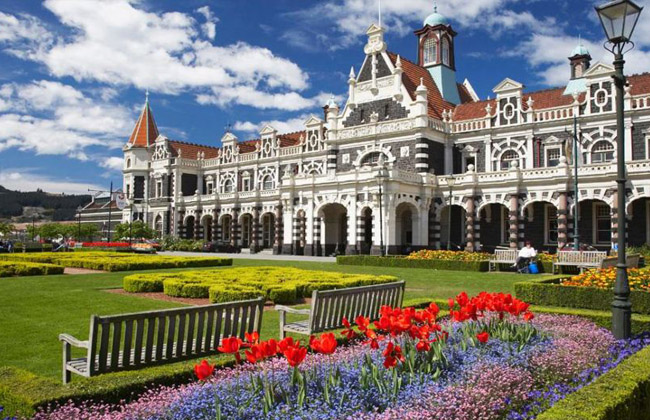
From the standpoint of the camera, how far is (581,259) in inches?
911

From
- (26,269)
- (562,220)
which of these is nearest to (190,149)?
(26,269)

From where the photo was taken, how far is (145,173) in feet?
211

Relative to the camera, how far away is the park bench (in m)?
22.7

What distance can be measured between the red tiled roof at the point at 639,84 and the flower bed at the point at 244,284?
28281 millimetres

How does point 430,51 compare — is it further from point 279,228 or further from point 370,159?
point 279,228

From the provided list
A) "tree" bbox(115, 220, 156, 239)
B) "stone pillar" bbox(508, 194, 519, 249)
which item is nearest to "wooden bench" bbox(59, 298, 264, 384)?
"stone pillar" bbox(508, 194, 519, 249)

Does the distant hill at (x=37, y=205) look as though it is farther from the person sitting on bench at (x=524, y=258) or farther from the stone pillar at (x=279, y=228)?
the person sitting on bench at (x=524, y=258)

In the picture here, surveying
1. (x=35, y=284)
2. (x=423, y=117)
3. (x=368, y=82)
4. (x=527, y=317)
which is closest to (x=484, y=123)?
(x=423, y=117)

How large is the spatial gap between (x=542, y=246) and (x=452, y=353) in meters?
32.9

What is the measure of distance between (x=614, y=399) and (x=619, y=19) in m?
6.48

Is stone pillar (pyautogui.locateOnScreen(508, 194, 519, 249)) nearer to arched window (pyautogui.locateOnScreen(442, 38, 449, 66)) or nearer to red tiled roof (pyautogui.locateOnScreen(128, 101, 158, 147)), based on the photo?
arched window (pyautogui.locateOnScreen(442, 38, 449, 66))

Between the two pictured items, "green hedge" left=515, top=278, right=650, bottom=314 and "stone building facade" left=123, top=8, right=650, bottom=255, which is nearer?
"green hedge" left=515, top=278, right=650, bottom=314

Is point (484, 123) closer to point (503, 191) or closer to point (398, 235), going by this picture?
point (503, 191)

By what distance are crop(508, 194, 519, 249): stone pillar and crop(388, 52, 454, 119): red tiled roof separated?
957 centimetres
